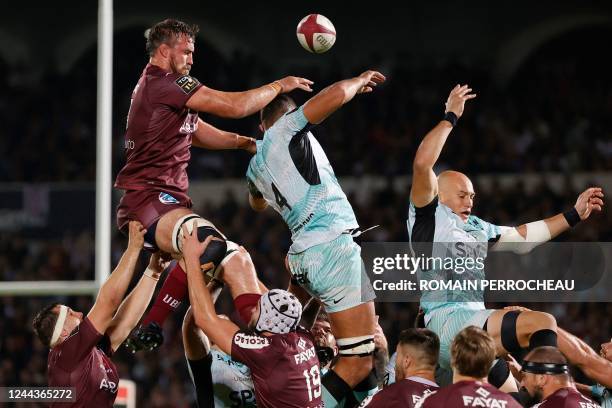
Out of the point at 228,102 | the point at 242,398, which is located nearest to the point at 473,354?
the point at 228,102

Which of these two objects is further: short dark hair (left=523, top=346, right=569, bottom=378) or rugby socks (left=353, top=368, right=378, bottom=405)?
rugby socks (left=353, top=368, right=378, bottom=405)

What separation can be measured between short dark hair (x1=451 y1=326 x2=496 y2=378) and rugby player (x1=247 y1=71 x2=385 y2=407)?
3.31 ft

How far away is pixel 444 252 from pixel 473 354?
1.13 metres

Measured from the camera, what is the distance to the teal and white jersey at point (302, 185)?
21.4 feet

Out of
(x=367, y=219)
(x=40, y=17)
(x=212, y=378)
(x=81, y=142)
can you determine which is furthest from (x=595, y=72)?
(x=212, y=378)

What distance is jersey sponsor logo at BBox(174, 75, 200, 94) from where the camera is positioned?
20.2 feet

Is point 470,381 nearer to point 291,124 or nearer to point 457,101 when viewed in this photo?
point 457,101

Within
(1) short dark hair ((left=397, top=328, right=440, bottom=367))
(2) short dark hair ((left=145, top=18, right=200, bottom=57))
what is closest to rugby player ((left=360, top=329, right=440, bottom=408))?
(1) short dark hair ((left=397, top=328, right=440, bottom=367))

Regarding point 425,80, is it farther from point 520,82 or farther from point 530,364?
point 530,364

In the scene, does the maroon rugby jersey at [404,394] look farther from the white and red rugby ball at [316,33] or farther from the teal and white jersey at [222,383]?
the white and red rugby ball at [316,33]

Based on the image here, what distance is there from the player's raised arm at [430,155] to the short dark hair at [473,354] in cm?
106

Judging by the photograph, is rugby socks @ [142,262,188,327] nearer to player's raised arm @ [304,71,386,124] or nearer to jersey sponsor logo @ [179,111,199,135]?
jersey sponsor logo @ [179,111,199,135]

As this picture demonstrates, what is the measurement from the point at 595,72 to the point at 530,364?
1144 cm

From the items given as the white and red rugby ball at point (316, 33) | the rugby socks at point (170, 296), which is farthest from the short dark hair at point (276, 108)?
the rugby socks at point (170, 296)
